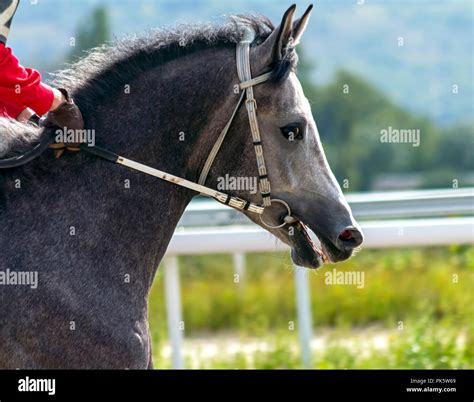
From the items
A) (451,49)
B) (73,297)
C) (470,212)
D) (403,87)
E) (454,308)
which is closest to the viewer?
(73,297)

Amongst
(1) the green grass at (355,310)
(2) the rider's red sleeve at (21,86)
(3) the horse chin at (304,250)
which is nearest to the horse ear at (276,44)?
(3) the horse chin at (304,250)

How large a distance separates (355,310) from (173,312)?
6.84ft

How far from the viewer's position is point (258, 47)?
13.1 ft

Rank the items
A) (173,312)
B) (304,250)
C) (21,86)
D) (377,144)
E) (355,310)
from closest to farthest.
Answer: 1. (21,86)
2. (304,250)
3. (173,312)
4. (355,310)
5. (377,144)

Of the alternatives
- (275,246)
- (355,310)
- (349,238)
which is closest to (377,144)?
(355,310)

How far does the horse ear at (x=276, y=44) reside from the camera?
12.6 feet

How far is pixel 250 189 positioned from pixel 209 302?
456 cm

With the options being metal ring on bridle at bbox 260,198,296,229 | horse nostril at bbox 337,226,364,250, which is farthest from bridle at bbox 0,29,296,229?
horse nostril at bbox 337,226,364,250

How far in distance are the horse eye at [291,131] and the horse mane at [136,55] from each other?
0.78 ft

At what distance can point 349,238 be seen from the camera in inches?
154

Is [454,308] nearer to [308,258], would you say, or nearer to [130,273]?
[308,258]

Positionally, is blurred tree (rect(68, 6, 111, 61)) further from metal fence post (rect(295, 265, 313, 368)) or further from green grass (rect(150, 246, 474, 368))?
metal fence post (rect(295, 265, 313, 368))

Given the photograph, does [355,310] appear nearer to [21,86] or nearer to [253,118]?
[253,118]
